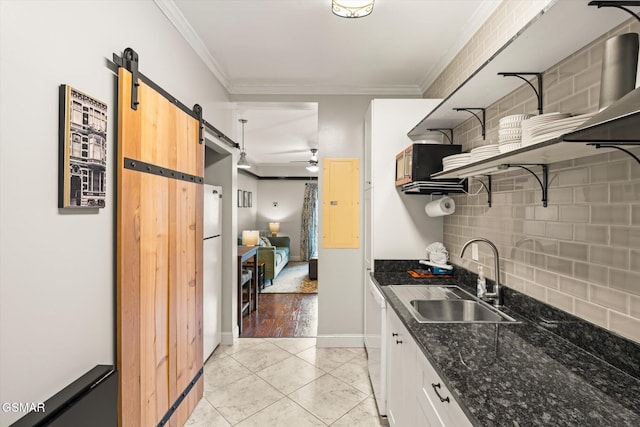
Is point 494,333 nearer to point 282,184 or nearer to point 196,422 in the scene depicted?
point 196,422

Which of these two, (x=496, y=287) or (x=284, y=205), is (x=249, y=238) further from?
(x=496, y=287)

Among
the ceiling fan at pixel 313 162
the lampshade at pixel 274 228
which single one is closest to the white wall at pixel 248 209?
the lampshade at pixel 274 228

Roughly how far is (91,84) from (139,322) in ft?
3.67

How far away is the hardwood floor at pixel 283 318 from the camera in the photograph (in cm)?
372

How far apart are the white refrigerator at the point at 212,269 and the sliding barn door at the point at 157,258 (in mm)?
482

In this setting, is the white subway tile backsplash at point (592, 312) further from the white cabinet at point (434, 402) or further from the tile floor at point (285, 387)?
the tile floor at point (285, 387)

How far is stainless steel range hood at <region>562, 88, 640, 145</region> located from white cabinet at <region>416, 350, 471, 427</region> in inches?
31.5

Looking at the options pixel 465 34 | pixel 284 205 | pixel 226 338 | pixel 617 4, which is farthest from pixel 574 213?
pixel 284 205

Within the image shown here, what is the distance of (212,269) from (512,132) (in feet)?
8.66

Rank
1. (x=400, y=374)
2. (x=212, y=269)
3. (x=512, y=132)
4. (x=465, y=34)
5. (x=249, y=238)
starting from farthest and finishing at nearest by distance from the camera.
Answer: (x=249, y=238) → (x=212, y=269) → (x=465, y=34) → (x=400, y=374) → (x=512, y=132)

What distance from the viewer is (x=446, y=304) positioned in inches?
76.7

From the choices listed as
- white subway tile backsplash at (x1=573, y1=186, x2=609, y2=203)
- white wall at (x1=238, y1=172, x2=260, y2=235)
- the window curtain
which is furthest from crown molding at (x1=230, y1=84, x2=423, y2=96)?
the window curtain

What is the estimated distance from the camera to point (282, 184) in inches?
379

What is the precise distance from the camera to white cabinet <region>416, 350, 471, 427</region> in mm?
988
